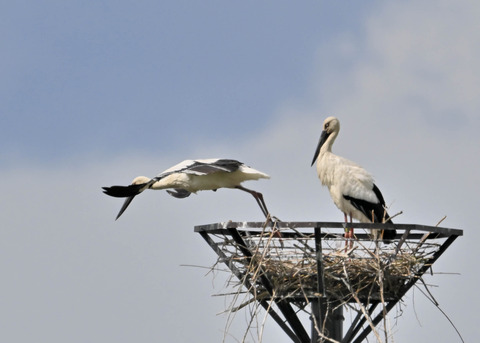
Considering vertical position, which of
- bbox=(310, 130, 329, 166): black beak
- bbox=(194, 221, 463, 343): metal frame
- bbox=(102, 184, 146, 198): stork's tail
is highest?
bbox=(310, 130, 329, 166): black beak

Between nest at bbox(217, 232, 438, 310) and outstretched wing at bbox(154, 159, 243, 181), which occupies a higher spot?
outstretched wing at bbox(154, 159, 243, 181)

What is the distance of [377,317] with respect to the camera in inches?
377

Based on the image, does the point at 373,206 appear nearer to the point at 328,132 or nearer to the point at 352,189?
the point at 352,189

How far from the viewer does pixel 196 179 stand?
11.0 metres

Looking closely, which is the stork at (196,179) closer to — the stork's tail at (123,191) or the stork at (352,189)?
the stork's tail at (123,191)

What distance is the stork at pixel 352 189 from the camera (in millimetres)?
11188

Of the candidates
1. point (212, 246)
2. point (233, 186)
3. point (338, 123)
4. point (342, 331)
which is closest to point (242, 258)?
point (212, 246)

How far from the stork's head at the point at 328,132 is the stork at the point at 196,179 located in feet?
3.43

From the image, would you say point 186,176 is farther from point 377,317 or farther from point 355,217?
point 377,317

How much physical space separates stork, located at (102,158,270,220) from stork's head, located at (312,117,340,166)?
41.1 inches

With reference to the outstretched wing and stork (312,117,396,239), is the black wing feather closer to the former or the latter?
stork (312,117,396,239)

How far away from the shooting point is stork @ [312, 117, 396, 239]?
11.2 metres

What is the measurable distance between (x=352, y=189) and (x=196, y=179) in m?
1.68

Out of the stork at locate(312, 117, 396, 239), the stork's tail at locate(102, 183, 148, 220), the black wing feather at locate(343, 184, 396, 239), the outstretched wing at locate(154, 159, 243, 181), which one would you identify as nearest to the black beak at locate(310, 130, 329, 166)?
the stork at locate(312, 117, 396, 239)
